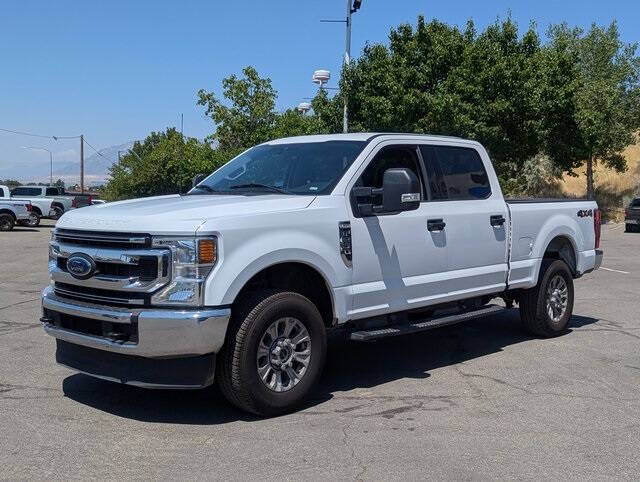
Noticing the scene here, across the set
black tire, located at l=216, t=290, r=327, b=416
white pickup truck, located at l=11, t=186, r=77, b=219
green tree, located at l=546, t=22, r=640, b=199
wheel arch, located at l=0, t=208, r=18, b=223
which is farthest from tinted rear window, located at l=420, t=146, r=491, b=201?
white pickup truck, located at l=11, t=186, r=77, b=219

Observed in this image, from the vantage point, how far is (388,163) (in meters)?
6.77

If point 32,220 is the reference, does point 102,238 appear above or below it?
above

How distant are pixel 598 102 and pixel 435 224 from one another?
1336 inches

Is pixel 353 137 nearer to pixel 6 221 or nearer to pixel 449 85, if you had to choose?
pixel 449 85

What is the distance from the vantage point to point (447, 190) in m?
7.20

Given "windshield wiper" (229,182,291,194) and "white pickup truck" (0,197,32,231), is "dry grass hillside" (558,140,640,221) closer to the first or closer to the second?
"white pickup truck" (0,197,32,231)

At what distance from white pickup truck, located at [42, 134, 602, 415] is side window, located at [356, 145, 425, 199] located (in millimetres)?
17

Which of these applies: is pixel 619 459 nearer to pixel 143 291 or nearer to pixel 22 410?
pixel 143 291

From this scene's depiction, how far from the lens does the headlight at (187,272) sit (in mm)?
5082

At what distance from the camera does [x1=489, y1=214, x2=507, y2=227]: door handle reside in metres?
7.50

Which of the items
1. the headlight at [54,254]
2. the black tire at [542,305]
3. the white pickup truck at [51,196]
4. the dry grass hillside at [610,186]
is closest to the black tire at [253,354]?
the headlight at [54,254]

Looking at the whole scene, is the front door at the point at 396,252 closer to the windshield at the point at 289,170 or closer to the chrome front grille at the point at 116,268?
the windshield at the point at 289,170

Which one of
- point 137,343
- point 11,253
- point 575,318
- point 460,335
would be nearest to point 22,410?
point 137,343

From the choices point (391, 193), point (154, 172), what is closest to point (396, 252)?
point (391, 193)
